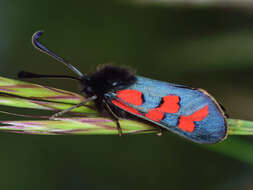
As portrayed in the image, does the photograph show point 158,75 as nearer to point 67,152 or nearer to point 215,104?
point 67,152

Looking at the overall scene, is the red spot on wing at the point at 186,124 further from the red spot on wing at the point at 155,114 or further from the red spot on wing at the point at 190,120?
the red spot on wing at the point at 155,114

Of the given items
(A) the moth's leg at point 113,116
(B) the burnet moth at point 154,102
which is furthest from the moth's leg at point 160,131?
(A) the moth's leg at point 113,116

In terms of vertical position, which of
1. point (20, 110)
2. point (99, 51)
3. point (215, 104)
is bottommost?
point (20, 110)

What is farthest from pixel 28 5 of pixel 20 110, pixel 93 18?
pixel 20 110

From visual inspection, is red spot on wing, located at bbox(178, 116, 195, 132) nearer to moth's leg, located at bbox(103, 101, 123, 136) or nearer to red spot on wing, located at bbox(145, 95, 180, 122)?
red spot on wing, located at bbox(145, 95, 180, 122)

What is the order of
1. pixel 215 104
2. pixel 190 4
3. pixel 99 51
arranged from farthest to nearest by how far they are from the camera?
pixel 99 51, pixel 190 4, pixel 215 104

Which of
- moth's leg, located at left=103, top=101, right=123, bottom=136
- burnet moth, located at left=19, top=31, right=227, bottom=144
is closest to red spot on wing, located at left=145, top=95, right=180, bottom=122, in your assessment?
burnet moth, located at left=19, top=31, right=227, bottom=144
